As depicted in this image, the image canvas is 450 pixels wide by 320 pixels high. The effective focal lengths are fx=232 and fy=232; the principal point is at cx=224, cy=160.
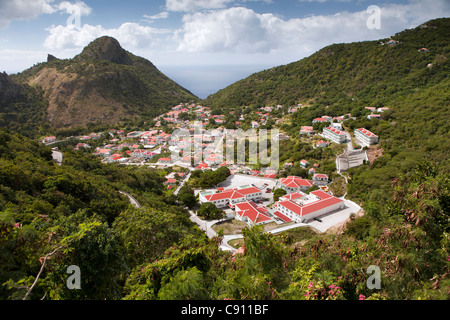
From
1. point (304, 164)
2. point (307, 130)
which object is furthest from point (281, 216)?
point (307, 130)

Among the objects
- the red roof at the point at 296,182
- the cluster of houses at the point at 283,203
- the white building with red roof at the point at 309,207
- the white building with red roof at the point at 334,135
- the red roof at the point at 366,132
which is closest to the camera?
the white building with red roof at the point at 309,207

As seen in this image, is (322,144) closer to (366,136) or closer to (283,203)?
(366,136)

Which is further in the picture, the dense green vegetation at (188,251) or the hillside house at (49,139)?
the hillside house at (49,139)

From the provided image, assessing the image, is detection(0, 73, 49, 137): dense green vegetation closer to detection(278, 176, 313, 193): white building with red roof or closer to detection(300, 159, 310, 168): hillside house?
detection(278, 176, 313, 193): white building with red roof

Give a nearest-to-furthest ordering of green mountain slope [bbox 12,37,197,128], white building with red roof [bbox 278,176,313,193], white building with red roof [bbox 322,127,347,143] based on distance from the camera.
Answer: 1. white building with red roof [bbox 278,176,313,193]
2. white building with red roof [bbox 322,127,347,143]
3. green mountain slope [bbox 12,37,197,128]

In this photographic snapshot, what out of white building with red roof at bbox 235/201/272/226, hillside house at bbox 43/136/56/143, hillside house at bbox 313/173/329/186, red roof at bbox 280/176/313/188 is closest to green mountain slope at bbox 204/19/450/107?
hillside house at bbox 313/173/329/186

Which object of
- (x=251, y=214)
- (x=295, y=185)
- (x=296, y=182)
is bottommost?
(x=251, y=214)

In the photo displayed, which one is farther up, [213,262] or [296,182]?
[213,262]

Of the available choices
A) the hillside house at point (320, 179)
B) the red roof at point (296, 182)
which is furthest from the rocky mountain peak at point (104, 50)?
the hillside house at point (320, 179)

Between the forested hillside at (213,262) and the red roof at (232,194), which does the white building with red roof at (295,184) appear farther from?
the forested hillside at (213,262)
